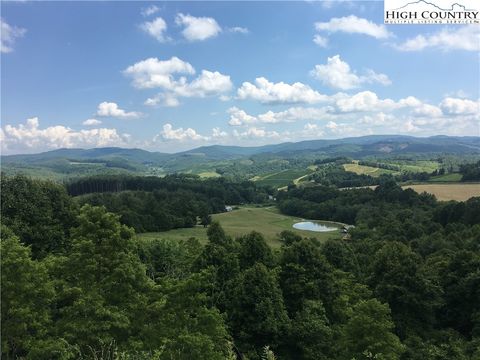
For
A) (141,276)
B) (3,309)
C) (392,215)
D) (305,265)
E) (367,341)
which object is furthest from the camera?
(392,215)

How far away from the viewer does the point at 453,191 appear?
113125 millimetres

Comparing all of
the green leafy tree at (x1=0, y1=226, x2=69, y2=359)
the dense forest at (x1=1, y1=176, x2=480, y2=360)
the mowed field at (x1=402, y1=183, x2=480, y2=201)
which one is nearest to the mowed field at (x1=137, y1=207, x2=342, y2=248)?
the dense forest at (x1=1, y1=176, x2=480, y2=360)

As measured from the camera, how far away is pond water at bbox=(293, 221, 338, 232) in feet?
331

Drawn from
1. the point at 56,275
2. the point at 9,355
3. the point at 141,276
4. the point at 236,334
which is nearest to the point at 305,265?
the point at 236,334

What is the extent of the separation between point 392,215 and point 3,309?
86.8m

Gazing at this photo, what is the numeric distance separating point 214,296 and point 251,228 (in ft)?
214

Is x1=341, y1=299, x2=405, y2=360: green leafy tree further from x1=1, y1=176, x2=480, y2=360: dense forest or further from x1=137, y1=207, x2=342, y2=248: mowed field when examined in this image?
x1=137, y1=207, x2=342, y2=248: mowed field

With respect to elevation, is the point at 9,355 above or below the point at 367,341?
above

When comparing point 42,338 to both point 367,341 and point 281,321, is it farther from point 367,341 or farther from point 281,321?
point 367,341

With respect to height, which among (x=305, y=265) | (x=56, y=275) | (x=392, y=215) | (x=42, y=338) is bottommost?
(x=392, y=215)

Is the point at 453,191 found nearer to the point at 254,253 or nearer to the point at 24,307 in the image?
the point at 254,253

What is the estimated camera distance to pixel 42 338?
17984 millimetres

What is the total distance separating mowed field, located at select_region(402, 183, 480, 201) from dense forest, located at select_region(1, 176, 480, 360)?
50.8 m

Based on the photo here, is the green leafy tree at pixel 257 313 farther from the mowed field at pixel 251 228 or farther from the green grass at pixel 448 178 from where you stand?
the green grass at pixel 448 178
